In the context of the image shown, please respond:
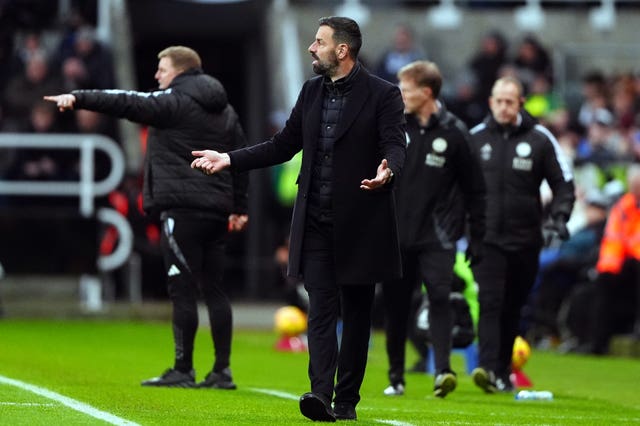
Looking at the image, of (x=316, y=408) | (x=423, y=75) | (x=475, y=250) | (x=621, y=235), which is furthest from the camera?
(x=621, y=235)

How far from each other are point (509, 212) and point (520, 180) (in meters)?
0.26

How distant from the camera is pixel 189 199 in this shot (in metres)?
13.0

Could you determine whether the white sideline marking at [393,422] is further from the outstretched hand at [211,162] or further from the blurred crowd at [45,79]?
the blurred crowd at [45,79]

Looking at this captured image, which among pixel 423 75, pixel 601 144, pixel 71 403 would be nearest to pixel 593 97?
pixel 601 144

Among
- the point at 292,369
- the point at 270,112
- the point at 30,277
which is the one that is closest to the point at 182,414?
the point at 292,369

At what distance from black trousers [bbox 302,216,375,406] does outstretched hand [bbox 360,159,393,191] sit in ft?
1.59

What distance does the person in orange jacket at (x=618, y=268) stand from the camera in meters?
20.6

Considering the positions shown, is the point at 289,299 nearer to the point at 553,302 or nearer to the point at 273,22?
the point at 553,302

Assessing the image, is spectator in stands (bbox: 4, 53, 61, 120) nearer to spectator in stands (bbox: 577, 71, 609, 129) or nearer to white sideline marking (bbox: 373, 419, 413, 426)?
spectator in stands (bbox: 577, 71, 609, 129)

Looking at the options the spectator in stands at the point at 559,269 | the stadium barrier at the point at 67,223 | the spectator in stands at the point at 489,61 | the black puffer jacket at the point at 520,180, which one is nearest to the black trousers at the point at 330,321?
the black puffer jacket at the point at 520,180

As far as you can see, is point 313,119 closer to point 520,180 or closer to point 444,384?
point 444,384

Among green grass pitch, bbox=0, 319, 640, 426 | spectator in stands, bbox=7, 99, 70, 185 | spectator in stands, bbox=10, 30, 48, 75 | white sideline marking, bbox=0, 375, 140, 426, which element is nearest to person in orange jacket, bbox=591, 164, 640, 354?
green grass pitch, bbox=0, 319, 640, 426

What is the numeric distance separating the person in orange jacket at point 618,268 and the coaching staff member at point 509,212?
6252 millimetres

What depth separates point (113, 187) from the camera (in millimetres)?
24219
